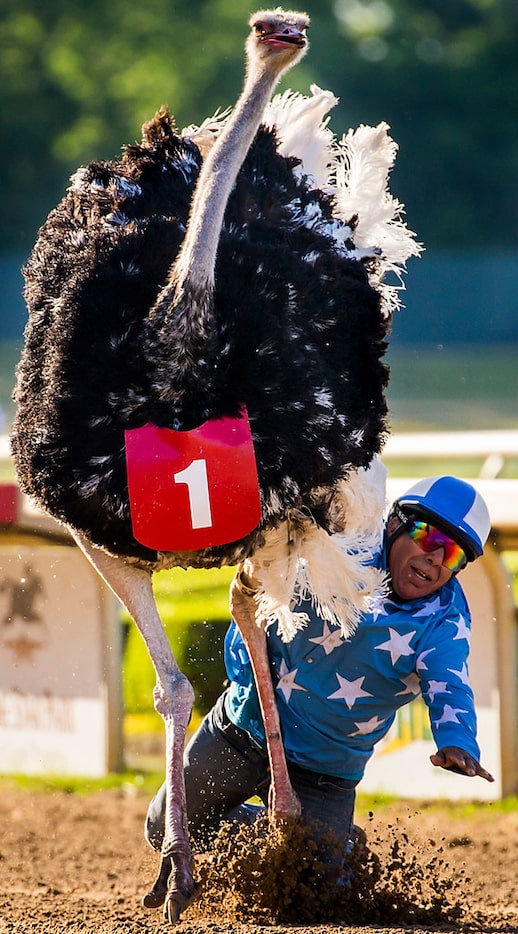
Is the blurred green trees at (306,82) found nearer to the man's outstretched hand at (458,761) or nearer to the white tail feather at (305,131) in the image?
the white tail feather at (305,131)

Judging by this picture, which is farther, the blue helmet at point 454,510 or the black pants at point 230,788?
the black pants at point 230,788

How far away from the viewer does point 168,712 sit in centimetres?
436

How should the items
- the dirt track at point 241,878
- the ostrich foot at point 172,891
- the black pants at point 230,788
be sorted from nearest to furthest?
the ostrich foot at point 172,891 → the dirt track at point 241,878 → the black pants at point 230,788

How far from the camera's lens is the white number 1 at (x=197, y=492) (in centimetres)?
377

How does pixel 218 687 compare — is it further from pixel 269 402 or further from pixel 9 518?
pixel 269 402

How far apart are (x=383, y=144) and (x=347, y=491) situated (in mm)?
1266

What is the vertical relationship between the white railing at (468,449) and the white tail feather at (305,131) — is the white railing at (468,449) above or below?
below

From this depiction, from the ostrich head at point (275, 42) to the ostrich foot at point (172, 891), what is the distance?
2067 mm

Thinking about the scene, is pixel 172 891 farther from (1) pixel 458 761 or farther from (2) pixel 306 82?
(2) pixel 306 82

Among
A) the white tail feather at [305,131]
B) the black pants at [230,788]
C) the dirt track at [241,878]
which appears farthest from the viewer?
the white tail feather at [305,131]

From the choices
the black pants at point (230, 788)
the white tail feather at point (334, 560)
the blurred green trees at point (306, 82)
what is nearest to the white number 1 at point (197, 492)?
the white tail feather at point (334, 560)

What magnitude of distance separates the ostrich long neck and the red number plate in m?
0.36

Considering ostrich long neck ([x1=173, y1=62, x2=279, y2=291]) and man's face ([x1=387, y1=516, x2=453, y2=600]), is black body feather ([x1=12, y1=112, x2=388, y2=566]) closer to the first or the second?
ostrich long neck ([x1=173, y1=62, x2=279, y2=291])

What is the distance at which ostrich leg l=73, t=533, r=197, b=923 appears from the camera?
4.11m
